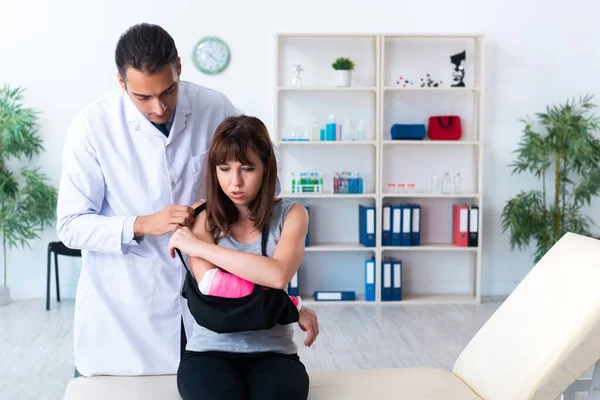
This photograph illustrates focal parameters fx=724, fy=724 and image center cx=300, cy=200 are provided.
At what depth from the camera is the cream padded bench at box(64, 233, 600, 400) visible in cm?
160

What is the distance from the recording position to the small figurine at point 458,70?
4855mm

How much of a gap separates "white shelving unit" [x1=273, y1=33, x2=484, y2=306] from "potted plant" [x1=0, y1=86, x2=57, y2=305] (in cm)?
157

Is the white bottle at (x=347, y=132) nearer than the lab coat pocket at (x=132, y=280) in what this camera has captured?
No

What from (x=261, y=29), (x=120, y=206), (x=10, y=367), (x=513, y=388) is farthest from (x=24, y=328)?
(x=513, y=388)

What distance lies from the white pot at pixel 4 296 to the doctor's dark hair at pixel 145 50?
11.9ft

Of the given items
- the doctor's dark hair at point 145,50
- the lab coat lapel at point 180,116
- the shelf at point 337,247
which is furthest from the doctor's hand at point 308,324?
the shelf at point 337,247

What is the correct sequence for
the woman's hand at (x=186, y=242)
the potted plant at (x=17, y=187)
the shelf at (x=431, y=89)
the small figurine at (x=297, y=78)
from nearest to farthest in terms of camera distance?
1. the woman's hand at (x=186, y=242)
2. the potted plant at (x=17, y=187)
3. the shelf at (x=431, y=89)
4. the small figurine at (x=297, y=78)

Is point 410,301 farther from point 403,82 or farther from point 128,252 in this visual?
point 128,252

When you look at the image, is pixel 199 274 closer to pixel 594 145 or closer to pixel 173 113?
pixel 173 113

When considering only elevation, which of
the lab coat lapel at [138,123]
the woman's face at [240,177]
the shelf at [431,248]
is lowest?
the shelf at [431,248]

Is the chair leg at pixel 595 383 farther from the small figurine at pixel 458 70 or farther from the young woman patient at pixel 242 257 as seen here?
the small figurine at pixel 458 70

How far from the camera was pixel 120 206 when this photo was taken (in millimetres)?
1807

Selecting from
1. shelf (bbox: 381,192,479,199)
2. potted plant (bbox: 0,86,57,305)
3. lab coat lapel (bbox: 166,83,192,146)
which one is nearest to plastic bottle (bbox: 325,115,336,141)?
shelf (bbox: 381,192,479,199)

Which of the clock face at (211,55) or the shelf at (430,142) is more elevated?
the clock face at (211,55)
